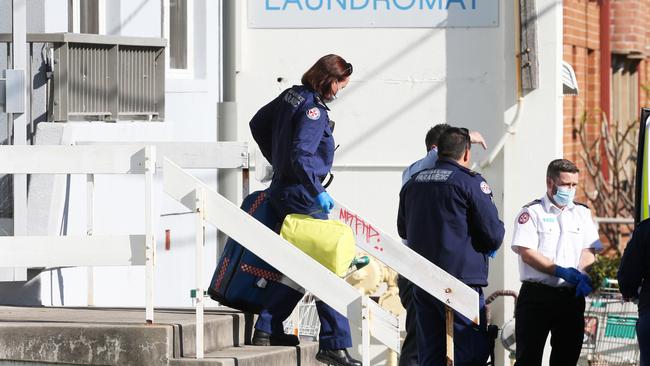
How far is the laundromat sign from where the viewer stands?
1319 cm

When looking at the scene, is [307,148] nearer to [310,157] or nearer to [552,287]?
[310,157]

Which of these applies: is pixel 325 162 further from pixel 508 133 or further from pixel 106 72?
pixel 508 133

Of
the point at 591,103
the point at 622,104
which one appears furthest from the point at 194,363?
the point at 622,104

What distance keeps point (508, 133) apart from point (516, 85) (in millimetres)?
426

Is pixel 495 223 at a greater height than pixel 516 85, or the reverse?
pixel 516 85

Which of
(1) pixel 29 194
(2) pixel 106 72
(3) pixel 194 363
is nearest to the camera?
(3) pixel 194 363

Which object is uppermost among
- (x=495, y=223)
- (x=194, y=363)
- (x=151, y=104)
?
(x=151, y=104)

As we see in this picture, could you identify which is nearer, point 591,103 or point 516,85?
point 516,85

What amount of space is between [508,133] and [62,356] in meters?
5.96

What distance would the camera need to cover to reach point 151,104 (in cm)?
1132

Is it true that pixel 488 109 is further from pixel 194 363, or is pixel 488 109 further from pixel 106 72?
pixel 194 363

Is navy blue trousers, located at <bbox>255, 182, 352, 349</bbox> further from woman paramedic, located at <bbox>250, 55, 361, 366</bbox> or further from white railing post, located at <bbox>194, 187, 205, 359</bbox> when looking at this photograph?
white railing post, located at <bbox>194, 187, 205, 359</bbox>

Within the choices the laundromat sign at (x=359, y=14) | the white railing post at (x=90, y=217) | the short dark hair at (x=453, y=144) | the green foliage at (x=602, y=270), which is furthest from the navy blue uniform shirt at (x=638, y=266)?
the green foliage at (x=602, y=270)

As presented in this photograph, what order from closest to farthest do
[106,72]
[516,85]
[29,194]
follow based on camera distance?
[29,194]
[106,72]
[516,85]
